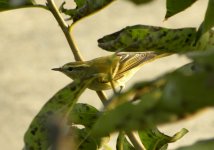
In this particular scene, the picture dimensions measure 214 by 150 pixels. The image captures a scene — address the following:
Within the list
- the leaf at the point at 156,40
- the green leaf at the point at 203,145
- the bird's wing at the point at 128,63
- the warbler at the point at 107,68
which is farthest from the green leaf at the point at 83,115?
the green leaf at the point at 203,145

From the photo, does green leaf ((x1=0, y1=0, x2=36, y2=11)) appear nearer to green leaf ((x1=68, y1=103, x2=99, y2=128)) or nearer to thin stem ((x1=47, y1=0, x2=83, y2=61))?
thin stem ((x1=47, y1=0, x2=83, y2=61))

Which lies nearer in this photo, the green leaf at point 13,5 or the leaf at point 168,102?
the leaf at point 168,102

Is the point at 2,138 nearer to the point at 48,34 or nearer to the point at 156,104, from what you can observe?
the point at 48,34

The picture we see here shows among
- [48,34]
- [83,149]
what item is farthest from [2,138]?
[83,149]

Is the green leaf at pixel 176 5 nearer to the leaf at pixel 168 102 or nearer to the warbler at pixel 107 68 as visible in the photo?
the warbler at pixel 107 68

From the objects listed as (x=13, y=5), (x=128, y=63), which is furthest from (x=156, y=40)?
(x=128, y=63)

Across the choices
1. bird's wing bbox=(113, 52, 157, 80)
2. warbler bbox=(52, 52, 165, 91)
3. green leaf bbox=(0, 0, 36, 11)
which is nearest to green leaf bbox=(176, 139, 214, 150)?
warbler bbox=(52, 52, 165, 91)
